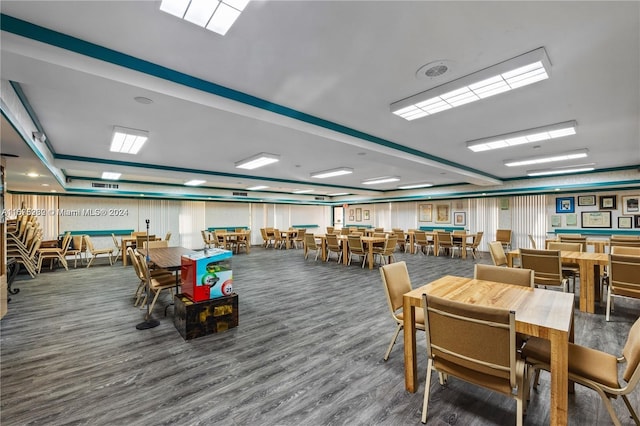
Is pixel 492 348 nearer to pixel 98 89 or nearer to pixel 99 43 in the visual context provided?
pixel 99 43

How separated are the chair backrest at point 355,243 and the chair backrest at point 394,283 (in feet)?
15.2

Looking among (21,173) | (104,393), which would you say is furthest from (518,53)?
(21,173)

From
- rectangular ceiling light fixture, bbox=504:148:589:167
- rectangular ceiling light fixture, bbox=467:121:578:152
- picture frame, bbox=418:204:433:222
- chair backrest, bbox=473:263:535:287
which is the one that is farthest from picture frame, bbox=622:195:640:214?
chair backrest, bbox=473:263:535:287

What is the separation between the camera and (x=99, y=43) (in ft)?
6.72

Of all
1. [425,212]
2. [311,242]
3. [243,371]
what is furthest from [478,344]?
[425,212]

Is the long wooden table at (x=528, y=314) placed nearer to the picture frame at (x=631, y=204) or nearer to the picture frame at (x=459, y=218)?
the picture frame at (x=631, y=204)

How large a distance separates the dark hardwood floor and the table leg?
0.10 m

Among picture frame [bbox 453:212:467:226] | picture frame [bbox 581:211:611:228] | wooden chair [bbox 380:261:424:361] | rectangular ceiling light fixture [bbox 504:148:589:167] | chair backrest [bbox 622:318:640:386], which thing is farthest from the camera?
picture frame [bbox 453:212:467:226]

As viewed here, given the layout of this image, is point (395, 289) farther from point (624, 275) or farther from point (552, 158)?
point (552, 158)

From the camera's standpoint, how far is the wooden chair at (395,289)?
2352 millimetres

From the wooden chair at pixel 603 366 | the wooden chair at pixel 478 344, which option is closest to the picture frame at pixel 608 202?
the wooden chair at pixel 603 366

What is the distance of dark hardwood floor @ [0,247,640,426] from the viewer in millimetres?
1812

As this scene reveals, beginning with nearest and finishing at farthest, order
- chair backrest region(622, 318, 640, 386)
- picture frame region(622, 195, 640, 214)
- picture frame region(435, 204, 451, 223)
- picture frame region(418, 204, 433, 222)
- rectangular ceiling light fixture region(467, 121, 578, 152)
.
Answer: chair backrest region(622, 318, 640, 386), rectangular ceiling light fixture region(467, 121, 578, 152), picture frame region(622, 195, 640, 214), picture frame region(435, 204, 451, 223), picture frame region(418, 204, 433, 222)

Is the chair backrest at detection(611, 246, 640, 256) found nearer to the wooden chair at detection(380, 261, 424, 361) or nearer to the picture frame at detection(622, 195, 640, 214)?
the wooden chair at detection(380, 261, 424, 361)
